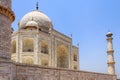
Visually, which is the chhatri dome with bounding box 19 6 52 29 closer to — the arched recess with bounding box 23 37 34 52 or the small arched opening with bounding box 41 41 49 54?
the arched recess with bounding box 23 37 34 52

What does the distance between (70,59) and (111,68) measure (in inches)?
304

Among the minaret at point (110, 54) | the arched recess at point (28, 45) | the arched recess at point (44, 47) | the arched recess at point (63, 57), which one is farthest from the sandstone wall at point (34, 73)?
the arched recess at point (63, 57)

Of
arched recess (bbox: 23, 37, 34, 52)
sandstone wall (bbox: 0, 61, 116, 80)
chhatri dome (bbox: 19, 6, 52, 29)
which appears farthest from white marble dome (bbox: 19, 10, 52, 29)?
sandstone wall (bbox: 0, 61, 116, 80)

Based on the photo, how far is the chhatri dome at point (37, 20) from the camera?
82.7 feet

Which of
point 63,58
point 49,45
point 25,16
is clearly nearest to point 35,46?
point 49,45

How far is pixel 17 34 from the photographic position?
2177cm

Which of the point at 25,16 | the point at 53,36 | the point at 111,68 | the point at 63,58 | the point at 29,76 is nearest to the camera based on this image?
the point at 29,76

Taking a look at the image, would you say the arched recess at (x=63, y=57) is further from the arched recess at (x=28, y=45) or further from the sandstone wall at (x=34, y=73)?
the sandstone wall at (x=34, y=73)

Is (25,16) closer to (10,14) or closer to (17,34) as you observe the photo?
(17,34)

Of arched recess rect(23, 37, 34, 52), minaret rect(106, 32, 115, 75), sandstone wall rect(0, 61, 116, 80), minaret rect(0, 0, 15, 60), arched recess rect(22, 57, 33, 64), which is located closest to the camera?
sandstone wall rect(0, 61, 116, 80)

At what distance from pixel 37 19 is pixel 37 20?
0.16 metres

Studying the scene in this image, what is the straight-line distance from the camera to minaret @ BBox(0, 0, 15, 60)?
8172 mm

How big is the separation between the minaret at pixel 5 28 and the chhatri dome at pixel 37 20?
615 inches

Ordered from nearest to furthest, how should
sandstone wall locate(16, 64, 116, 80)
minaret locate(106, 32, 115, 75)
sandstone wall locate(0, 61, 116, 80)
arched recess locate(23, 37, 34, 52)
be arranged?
sandstone wall locate(0, 61, 116, 80), sandstone wall locate(16, 64, 116, 80), minaret locate(106, 32, 115, 75), arched recess locate(23, 37, 34, 52)
